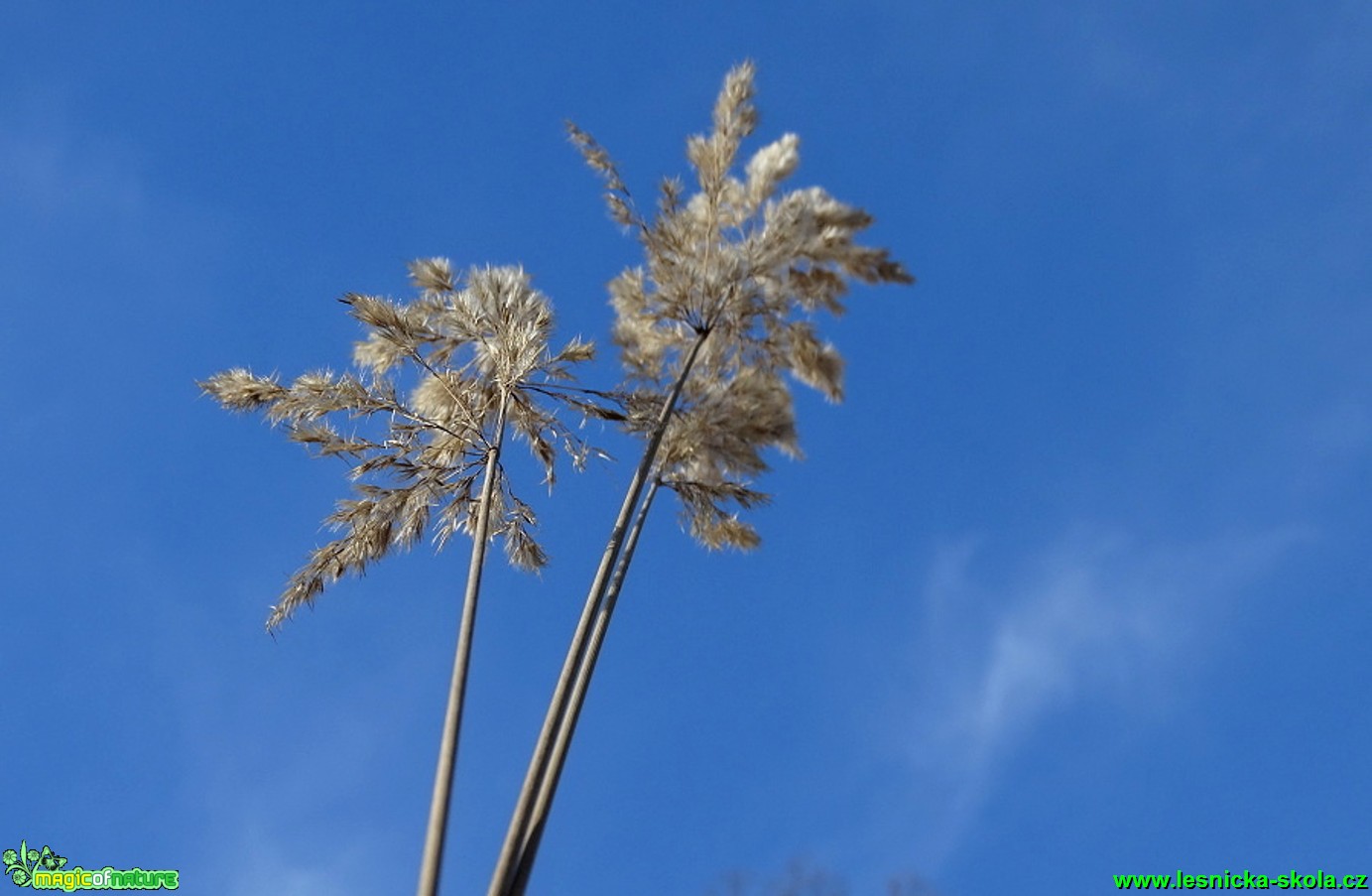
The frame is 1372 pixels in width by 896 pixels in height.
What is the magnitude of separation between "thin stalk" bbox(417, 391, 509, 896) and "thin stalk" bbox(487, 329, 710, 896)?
0.98 feet

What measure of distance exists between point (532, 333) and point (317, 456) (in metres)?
1.66

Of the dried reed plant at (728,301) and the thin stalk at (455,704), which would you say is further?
the dried reed plant at (728,301)

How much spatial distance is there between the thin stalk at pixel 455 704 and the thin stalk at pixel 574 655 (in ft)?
0.98

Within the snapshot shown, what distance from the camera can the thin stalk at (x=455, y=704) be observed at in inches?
228

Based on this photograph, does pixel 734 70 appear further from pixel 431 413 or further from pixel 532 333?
pixel 431 413

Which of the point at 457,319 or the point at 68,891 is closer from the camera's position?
the point at 457,319

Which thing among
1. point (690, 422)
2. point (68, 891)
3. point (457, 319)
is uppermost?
point (457, 319)

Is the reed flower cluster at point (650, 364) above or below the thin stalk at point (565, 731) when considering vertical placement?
above

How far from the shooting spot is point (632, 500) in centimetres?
766

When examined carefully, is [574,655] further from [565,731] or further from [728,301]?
[728,301]

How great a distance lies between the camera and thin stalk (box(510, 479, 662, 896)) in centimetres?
596

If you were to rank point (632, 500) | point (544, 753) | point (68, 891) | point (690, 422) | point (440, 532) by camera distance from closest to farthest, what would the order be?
1. point (544, 753)
2. point (632, 500)
3. point (690, 422)
4. point (440, 532)
5. point (68, 891)

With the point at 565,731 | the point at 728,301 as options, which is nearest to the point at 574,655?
the point at 565,731

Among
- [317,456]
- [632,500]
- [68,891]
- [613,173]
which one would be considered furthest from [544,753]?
[68,891]
